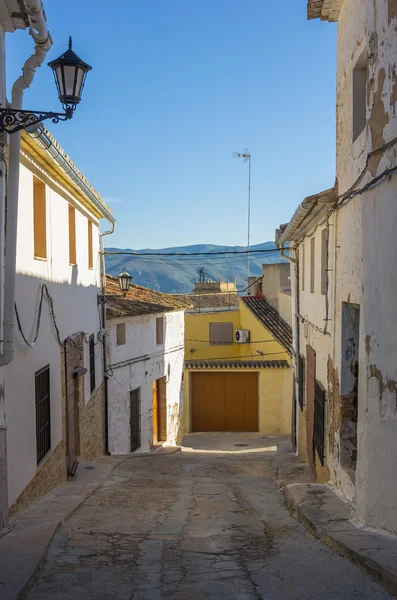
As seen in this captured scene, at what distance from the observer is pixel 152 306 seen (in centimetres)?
1712

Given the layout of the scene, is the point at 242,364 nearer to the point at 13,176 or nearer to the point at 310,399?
the point at 310,399

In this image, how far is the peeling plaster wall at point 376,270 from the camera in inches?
205

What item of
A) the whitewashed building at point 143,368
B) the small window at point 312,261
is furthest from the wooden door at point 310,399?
the whitewashed building at point 143,368

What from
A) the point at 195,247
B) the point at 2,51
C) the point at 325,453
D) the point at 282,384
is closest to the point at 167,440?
the point at 282,384

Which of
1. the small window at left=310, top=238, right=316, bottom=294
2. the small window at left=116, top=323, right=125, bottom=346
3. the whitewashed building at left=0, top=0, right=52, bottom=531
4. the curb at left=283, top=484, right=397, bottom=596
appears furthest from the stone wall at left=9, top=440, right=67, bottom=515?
the small window at left=116, top=323, right=125, bottom=346

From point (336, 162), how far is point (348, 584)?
5.76 m

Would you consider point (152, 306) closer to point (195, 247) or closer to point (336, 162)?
point (336, 162)

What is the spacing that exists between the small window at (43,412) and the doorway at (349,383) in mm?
3782

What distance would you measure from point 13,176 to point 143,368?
37.2 feet

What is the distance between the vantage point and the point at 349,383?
7.92m

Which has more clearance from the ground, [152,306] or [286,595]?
[152,306]

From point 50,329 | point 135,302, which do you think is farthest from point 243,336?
point 50,329

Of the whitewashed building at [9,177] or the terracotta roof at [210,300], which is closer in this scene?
the whitewashed building at [9,177]

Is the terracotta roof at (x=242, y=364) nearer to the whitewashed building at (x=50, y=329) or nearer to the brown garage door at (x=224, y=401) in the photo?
the brown garage door at (x=224, y=401)
